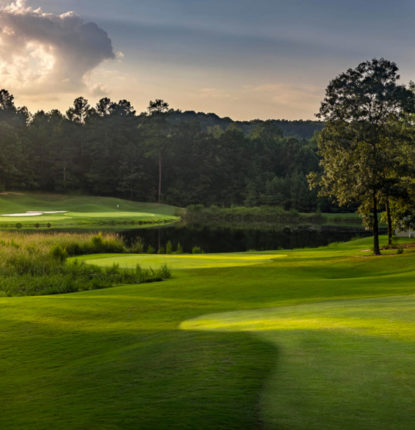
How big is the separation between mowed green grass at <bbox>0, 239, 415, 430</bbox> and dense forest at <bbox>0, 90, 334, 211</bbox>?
3416 inches

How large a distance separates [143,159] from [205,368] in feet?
353

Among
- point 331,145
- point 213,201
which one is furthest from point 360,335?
point 213,201

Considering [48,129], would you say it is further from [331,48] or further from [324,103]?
[324,103]

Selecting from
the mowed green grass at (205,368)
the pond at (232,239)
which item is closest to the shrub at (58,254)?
the mowed green grass at (205,368)

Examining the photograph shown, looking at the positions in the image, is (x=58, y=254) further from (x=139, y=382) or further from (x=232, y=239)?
(x=232, y=239)

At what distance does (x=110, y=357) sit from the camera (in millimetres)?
6266

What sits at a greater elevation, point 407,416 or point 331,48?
point 331,48

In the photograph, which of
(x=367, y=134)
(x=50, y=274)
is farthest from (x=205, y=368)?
(x=367, y=134)

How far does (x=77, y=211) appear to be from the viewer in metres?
77.4

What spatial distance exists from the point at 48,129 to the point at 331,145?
298 ft

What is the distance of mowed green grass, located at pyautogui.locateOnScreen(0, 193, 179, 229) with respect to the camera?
59.3 metres

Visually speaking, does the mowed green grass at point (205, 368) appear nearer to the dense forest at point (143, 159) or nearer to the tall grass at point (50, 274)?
the tall grass at point (50, 274)

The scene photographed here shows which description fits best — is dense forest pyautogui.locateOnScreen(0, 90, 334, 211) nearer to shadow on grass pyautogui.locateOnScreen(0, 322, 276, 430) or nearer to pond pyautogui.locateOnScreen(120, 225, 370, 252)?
pond pyautogui.locateOnScreen(120, 225, 370, 252)

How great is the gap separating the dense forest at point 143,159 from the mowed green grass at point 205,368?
86.8m
